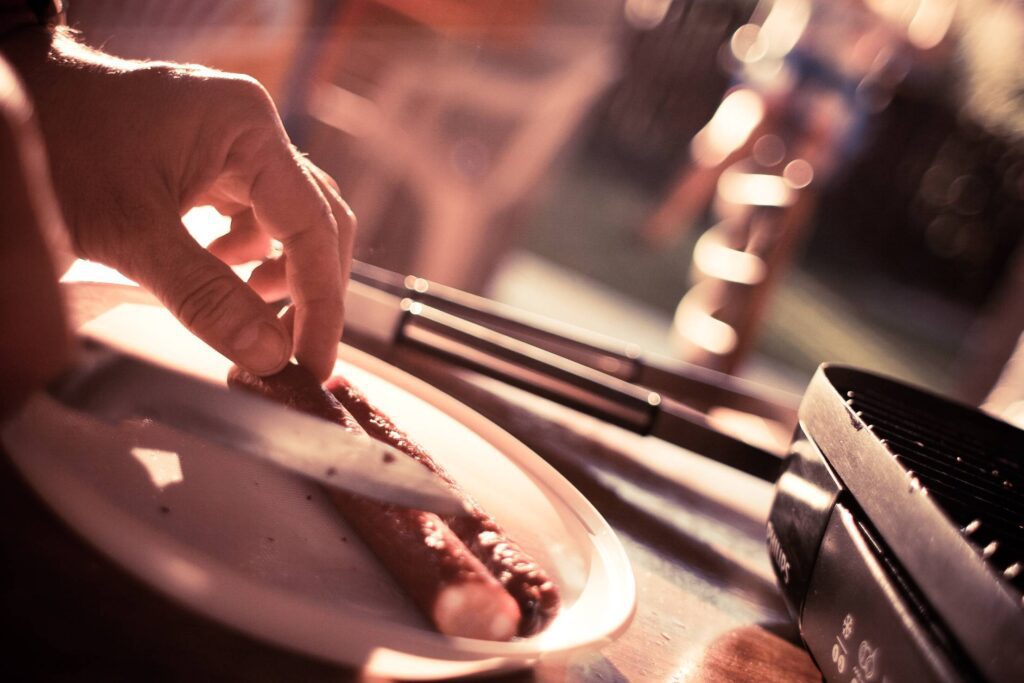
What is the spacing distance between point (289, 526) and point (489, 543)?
0.40 feet

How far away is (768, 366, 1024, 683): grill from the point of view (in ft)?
1.20

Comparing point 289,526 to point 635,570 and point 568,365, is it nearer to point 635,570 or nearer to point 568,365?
point 635,570

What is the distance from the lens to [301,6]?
1996 mm

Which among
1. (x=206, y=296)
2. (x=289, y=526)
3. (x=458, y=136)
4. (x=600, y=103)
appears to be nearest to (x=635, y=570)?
(x=289, y=526)

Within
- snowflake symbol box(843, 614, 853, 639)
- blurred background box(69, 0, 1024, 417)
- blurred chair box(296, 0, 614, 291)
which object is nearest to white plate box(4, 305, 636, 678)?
snowflake symbol box(843, 614, 853, 639)

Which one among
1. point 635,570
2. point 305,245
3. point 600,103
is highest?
point 600,103

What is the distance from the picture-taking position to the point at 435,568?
1.38 ft

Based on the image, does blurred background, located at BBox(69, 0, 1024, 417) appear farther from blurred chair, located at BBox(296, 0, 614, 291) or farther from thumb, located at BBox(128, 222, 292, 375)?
thumb, located at BBox(128, 222, 292, 375)

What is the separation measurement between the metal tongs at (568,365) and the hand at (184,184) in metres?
0.25

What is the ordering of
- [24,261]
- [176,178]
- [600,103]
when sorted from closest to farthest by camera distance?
[24,261] < [176,178] < [600,103]

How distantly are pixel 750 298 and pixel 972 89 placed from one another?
12.8 ft

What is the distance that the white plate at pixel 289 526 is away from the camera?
325mm

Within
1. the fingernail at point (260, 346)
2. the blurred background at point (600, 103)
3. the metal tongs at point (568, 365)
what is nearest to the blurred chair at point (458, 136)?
the blurred background at point (600, 103)

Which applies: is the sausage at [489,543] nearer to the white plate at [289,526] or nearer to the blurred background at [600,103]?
the white plate at [289,526]
